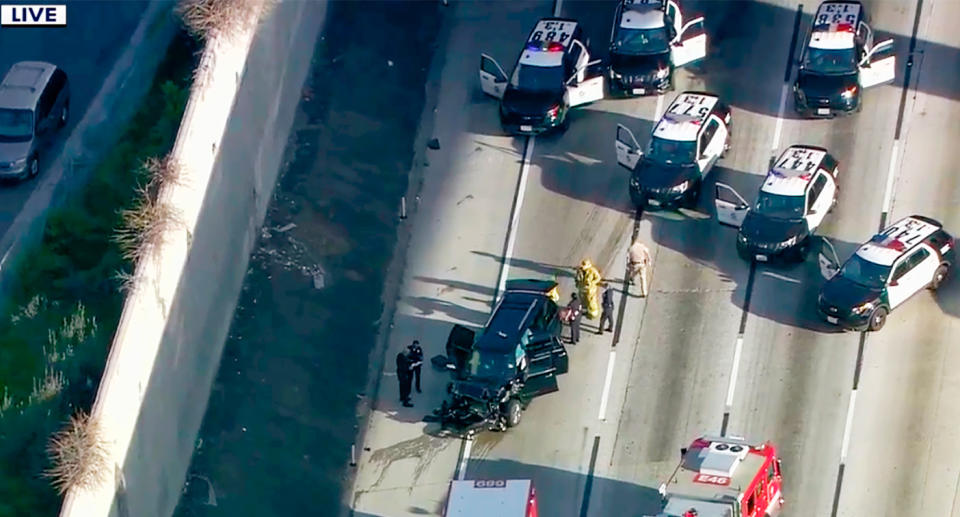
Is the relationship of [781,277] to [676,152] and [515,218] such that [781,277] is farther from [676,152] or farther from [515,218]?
[515,218]

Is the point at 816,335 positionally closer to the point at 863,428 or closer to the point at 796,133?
the point at 863,428

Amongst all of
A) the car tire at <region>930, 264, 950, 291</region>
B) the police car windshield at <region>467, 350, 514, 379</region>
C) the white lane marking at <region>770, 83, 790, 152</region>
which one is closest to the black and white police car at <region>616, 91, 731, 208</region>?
the white lane marking at <region>770, 83, 790, 152</region>

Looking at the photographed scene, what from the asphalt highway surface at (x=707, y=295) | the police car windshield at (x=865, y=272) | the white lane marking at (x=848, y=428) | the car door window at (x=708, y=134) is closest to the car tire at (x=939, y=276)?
the asphalt highway surface at (x=707, y=295)

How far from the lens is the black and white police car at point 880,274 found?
1666 inches

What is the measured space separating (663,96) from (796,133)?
12.1ft

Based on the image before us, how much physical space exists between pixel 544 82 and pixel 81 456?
57.9 feet

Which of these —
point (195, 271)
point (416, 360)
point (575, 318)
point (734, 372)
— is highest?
point (575, 318)

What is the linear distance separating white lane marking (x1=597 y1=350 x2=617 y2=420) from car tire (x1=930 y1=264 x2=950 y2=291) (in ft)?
23.9

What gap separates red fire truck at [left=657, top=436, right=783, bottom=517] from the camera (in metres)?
36.4

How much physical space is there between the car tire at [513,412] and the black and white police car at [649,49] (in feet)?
38.4

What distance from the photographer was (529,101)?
48844 mm

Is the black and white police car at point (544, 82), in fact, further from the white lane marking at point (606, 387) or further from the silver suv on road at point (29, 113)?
the silver suv on road at point (29, 113)

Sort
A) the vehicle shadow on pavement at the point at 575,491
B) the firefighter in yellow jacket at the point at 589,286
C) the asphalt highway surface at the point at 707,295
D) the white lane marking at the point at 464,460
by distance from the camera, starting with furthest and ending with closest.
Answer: the firefighter in yellow jacket at the point at 589,286 → the white lane marking at the point at 464,460 → the asphalt highway surface at the point at 707,295 → the vehicle shadow on pavement at the point at 575,491

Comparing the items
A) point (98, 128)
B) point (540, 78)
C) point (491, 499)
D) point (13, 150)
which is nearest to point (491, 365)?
point (491, 499)
